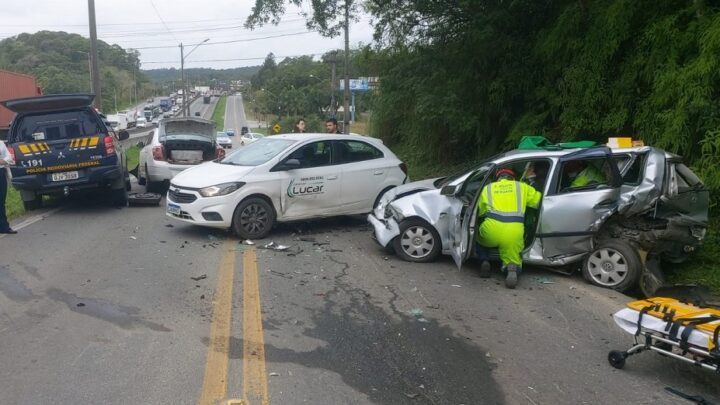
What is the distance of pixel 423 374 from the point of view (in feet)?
15.4

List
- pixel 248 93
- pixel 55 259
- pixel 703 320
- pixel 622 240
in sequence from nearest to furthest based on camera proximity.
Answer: pixel 703 320 → pixel 622 240 → pixel 55 259 → pixel 248 93

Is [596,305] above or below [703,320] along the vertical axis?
below

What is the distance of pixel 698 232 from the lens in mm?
7414

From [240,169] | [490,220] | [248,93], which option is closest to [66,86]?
[240,169]

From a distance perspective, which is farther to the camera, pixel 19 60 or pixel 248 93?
pixel 248 93

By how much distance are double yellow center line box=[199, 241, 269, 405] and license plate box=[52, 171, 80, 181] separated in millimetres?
4977

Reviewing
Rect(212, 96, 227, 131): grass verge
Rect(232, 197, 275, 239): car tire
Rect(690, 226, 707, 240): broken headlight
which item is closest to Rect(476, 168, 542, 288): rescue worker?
Rect(690, 226, 707, 240): broken headlight

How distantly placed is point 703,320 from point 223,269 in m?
5.14

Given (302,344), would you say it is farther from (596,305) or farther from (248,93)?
(248,93)

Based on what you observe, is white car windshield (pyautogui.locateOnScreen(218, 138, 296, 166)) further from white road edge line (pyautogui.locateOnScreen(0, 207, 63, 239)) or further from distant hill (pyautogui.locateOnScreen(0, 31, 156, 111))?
distant hill (pyautogui.locateOnScreen(0, 31, 156, 111))

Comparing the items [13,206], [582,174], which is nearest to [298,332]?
[582,174]

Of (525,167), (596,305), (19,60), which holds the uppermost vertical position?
(19,60)

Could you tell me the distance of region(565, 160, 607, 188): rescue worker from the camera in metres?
7.59

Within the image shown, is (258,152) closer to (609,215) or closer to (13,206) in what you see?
(609,215)
